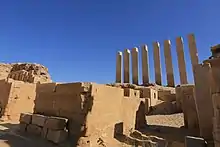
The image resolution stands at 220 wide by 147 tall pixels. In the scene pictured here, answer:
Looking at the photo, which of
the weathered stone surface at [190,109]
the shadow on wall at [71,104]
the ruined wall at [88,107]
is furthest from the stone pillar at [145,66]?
the shadow on wall at [71,104]

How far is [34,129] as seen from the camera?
6.61 meters

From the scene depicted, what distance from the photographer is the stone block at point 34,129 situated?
6.41 m

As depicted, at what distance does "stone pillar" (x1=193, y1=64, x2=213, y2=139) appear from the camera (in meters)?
5.61

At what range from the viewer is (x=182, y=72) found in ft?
86.1

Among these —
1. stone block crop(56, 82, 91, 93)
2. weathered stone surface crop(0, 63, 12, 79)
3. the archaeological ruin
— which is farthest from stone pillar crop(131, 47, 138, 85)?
stone block crop(56, 82, 91, 93)

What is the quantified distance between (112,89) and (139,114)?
2.79 metres

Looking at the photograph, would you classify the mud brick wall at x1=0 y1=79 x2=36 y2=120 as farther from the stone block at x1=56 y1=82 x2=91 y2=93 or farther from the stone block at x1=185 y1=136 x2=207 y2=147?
the stone block at x1=185 y1=136 x2=207 y2=147

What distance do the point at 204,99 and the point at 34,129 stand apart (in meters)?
5.84

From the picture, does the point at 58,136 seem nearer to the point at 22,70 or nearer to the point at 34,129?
the point at 34,129

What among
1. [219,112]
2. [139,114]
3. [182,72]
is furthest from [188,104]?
[182,72]

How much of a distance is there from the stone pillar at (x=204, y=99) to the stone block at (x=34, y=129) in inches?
209

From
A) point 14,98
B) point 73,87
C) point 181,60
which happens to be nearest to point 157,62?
point 181,60

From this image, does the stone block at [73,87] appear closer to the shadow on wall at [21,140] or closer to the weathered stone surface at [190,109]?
the shadow on wall at [21,140]

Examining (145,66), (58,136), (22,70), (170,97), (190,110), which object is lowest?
(58,136)
